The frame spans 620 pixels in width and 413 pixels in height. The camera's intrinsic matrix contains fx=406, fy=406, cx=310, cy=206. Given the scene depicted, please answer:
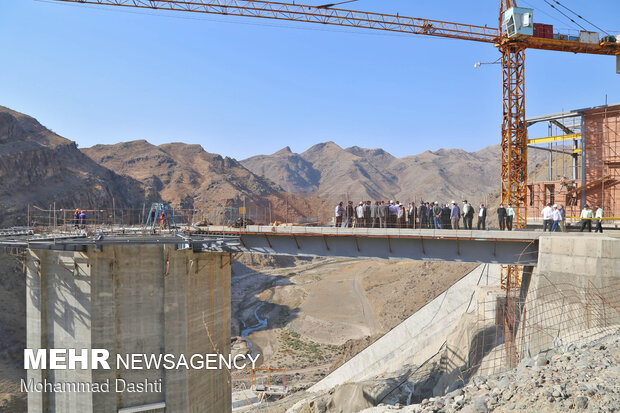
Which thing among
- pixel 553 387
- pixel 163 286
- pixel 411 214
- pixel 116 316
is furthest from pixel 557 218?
pixel 116 316

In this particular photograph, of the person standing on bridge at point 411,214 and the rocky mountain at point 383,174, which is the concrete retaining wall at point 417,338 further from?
the rocky mountain at point 383,174

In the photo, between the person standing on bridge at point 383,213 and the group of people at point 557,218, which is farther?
the person standing on bridge at point 383,213

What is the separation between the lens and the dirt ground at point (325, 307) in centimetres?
2889

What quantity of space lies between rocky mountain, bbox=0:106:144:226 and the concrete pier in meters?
33.8

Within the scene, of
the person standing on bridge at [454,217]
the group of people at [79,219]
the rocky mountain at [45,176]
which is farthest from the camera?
the rocky mountain at [45,176]

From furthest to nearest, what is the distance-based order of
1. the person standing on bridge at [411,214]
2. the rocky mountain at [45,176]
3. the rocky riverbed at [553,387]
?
the rocky mountain at [45,176] < the person standing on bridge at [411,214] < the rocky riverbed at [553,387]

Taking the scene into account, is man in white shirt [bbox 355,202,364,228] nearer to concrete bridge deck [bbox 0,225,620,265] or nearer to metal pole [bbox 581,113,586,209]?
concrete bridge deck [bbox 0,225,620,265]

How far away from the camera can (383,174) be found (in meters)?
164

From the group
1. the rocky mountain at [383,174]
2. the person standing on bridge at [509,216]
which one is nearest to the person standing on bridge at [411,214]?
the person standing on bridge at [509,216]

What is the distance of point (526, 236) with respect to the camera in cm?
1402

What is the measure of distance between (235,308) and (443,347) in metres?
26.4

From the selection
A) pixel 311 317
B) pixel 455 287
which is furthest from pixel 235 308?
pixel 455 287

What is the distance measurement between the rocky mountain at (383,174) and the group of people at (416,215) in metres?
106

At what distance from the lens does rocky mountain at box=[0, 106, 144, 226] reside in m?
44.1
